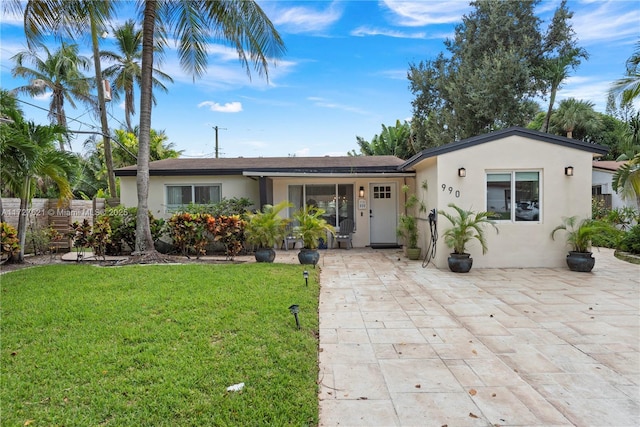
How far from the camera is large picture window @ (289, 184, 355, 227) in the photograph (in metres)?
12.2

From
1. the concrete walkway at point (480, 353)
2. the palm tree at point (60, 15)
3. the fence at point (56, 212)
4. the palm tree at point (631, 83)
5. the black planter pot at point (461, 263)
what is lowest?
the concrete walkway at point (480, 353)

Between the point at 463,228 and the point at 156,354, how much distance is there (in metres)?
6.70

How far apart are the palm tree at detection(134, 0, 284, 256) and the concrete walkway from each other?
18.3ft

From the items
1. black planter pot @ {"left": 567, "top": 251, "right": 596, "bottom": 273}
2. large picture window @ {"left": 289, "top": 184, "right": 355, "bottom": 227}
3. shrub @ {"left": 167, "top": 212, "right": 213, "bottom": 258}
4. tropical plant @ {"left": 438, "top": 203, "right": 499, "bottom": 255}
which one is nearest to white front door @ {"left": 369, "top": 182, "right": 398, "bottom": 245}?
large picture window @ {"left": 289, "top": 184, "right": 355, "bottom": 227}

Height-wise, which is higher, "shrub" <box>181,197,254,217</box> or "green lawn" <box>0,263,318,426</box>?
"shrub" <box>181,197,254,217</box>

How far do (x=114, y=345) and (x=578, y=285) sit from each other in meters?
7.81

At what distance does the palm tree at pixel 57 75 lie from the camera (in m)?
20.8

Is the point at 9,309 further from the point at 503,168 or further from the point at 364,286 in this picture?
the point at 503,168

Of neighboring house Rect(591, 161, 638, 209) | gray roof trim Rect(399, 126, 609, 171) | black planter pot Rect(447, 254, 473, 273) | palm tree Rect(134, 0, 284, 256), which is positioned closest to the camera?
black planter pot Rect(447, 254, 473, 273)

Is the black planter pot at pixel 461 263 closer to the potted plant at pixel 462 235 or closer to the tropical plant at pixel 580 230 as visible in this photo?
the potted plant at pixel 462 235

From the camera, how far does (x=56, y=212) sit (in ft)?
35.5

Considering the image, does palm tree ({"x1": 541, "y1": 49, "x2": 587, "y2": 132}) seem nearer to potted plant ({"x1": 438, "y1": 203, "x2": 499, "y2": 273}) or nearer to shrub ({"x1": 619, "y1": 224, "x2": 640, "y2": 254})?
shrub ({"x1": 619, "y1": 224, "x2": 640, "y2": 254})

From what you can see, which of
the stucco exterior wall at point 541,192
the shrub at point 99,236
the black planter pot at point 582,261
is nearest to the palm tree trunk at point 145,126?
the shrub at point 99,236

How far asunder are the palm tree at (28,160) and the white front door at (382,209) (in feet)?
29.4
